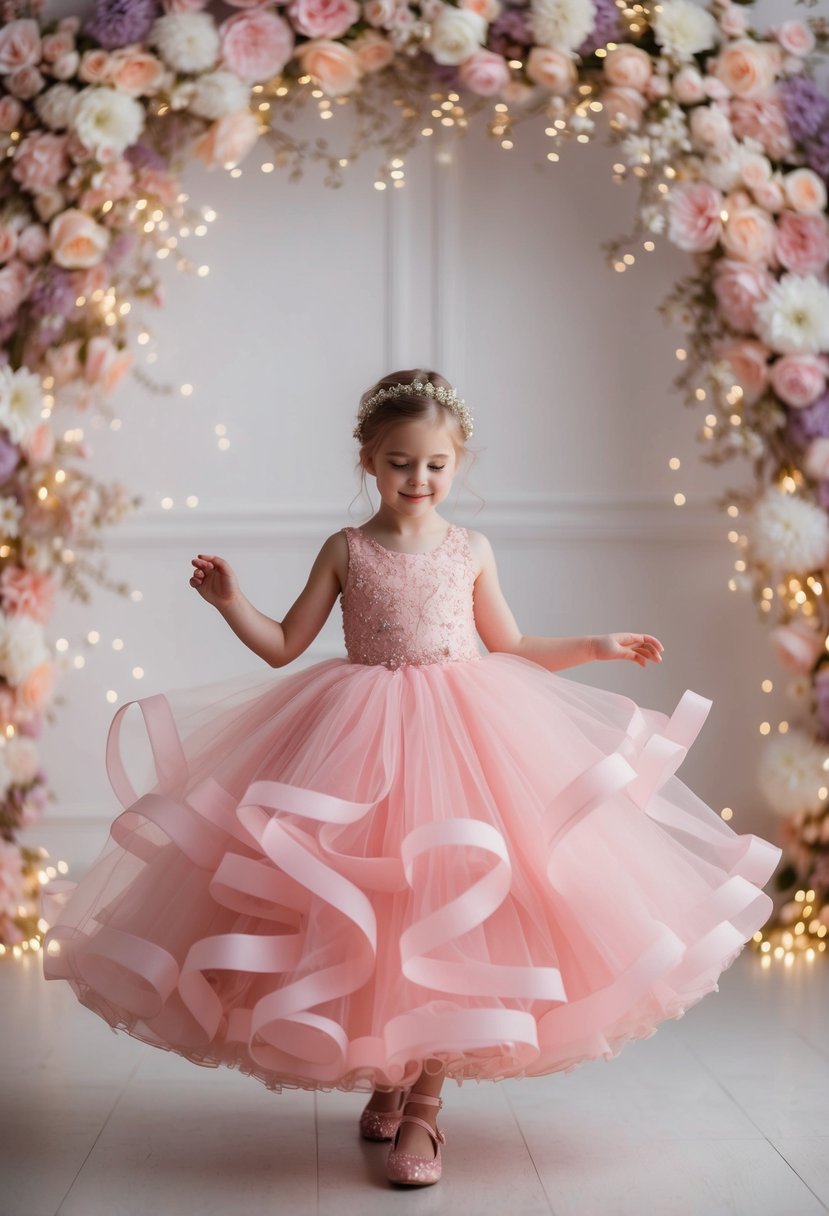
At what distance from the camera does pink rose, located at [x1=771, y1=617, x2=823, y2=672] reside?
3.36 m

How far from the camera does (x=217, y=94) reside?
3.22m

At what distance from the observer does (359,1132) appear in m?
2.25

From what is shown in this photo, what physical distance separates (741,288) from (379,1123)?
7.08 feet

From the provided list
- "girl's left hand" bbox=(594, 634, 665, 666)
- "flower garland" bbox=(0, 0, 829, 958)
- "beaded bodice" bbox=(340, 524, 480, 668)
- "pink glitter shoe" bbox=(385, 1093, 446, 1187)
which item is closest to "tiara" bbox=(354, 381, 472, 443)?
"beaded bodice" bbox=(340, 524, 480, 668)

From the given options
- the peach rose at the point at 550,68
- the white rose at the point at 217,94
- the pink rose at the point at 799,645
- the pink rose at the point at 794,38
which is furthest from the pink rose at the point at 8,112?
the pink rose at the point at 799,645

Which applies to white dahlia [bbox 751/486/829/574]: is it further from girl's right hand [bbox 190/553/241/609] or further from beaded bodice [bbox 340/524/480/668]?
girl's right hand [bbox 190/553/241/609]

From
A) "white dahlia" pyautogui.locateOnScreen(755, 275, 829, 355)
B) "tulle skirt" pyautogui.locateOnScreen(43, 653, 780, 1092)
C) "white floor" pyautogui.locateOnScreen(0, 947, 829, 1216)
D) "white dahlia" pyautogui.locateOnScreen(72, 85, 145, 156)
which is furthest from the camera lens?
"white dahlia" pyautogui.locateOnScreen(755, 275, 829, 355)

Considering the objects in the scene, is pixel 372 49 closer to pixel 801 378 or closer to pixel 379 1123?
pixel 801 378

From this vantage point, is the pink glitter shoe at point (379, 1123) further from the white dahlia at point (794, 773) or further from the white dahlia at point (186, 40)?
the white dahlia at point (186, 40)

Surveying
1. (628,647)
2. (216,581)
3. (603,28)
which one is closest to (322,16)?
(603,28)

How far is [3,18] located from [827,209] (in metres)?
2.12

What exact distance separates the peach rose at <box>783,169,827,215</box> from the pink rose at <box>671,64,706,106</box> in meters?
0.30

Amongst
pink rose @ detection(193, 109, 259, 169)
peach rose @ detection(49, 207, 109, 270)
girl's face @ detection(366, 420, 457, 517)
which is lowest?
girl's face @ detection(366, 420, 457, 517)

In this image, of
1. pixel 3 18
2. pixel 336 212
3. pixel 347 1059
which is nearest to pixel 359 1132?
pixel 347 1059
